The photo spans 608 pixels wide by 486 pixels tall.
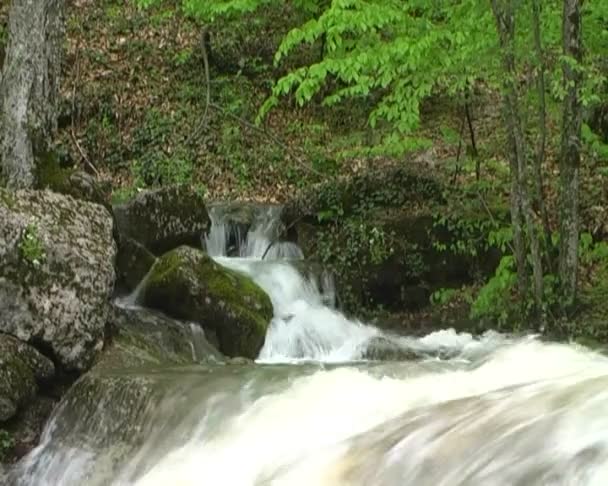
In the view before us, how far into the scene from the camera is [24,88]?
310 inches

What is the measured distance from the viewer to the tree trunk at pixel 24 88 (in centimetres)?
782

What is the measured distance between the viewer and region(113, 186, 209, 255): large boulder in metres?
9.59

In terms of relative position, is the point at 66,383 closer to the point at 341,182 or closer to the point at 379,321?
the point at 379,321

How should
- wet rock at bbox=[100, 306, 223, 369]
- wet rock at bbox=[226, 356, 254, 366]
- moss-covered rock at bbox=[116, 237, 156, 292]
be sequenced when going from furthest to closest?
moss-covered rock at bbox=[116, 237, 156, 292], wet rock at bbox=[226, 356, 254, 366], wet rock at bbox=[100, 306, 223, 369]

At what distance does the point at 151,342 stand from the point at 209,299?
781 millimetres

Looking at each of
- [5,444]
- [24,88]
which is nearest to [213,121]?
[24,88]

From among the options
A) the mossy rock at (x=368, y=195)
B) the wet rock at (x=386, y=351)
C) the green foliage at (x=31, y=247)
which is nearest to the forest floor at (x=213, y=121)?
the mossy rock at (x=368, y=195)

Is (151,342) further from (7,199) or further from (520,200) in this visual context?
(520,200)

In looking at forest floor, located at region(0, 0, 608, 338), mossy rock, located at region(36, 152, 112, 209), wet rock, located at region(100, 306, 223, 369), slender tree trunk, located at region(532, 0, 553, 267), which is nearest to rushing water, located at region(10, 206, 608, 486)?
wet rock, located at region(100, 306, 223, 369)

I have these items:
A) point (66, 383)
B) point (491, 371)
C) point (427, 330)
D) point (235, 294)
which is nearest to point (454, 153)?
point (427, 330)

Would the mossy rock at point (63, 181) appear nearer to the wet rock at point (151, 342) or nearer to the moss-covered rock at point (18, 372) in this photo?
the wet rock at point (151, 342)

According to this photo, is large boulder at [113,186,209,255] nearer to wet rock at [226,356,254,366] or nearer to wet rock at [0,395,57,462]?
wet rock at [226,356,254,366]

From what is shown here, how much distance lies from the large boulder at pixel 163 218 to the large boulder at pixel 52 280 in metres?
2.55

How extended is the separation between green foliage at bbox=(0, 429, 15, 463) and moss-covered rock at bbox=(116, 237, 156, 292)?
2881 mm
